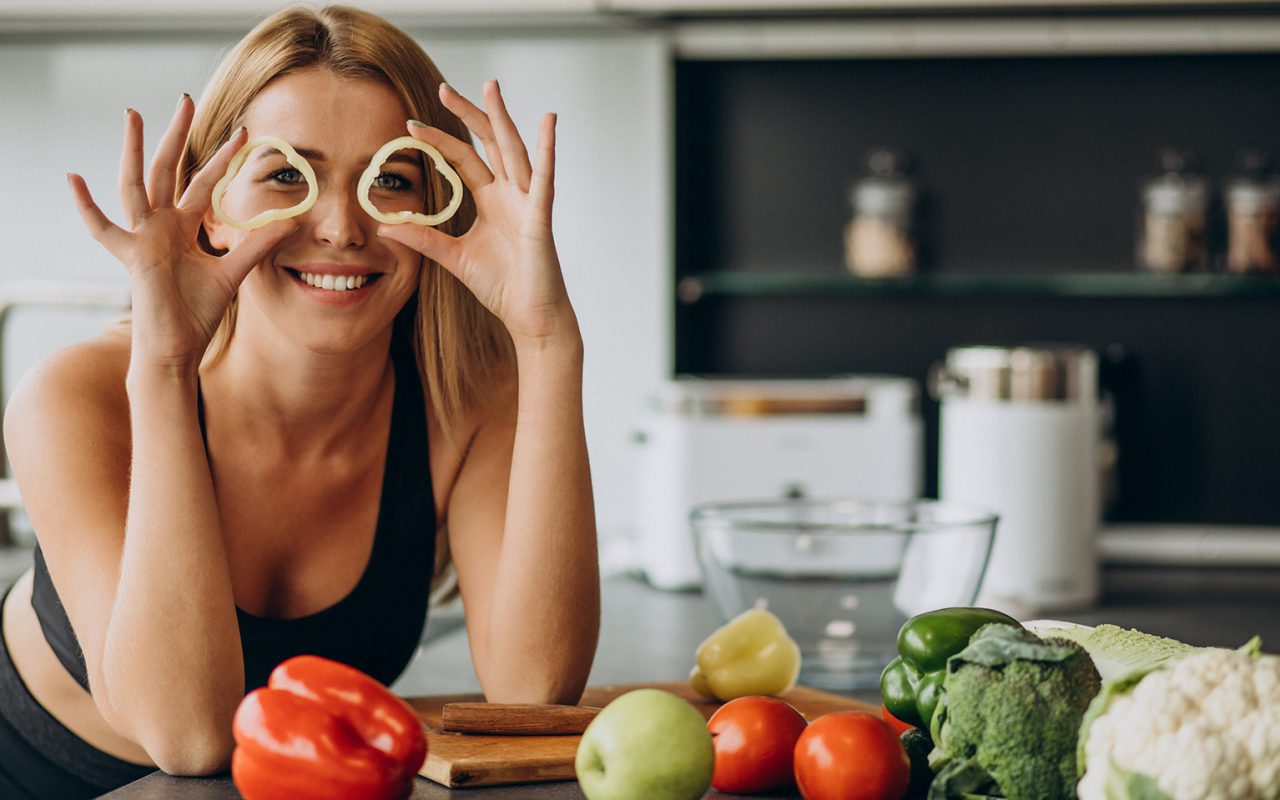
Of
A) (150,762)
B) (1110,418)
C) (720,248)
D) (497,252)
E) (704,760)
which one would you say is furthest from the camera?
(720,248)

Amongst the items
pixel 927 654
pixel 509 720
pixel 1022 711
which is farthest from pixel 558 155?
pixel 1022 711

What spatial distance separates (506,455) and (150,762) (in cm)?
44

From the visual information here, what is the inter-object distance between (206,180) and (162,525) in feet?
0.88

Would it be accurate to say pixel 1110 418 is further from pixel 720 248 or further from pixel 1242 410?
pixel 720 248

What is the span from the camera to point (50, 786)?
129cm

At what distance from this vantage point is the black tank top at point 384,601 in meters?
1.21

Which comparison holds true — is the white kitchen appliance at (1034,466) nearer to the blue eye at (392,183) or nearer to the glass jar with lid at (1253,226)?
the glass jar with lid at (1253,226)

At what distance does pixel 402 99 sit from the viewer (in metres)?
1.18

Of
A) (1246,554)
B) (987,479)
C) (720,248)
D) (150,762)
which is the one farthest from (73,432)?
(1246,554)

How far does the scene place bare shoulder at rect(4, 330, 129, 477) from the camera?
43.7 inches

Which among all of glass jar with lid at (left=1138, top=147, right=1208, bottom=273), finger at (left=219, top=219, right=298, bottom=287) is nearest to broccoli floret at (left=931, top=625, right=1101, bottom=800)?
finger at (left=219, top=219, right=298, bottom=287)

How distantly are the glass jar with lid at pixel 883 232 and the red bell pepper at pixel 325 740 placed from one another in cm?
194

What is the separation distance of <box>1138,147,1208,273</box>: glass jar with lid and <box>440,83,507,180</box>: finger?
170 cm

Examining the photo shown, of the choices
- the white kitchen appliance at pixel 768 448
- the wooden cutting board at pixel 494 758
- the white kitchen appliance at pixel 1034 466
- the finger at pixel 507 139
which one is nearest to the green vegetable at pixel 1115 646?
the wooden cutting board at pixel 494 758
